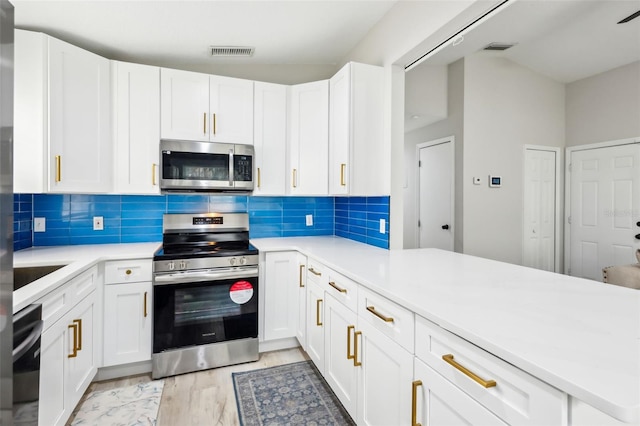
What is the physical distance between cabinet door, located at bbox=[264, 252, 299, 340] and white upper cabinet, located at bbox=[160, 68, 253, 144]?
1.06 meters

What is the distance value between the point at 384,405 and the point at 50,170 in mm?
2392

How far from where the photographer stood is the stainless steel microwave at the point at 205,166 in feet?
8.11

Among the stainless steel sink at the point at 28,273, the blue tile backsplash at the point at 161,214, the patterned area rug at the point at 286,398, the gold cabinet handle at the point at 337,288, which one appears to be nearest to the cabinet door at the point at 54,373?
the stainless steel sink at the point at 28,273

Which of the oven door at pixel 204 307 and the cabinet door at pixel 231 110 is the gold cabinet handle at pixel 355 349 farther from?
the cabinet door at pixel 231 110

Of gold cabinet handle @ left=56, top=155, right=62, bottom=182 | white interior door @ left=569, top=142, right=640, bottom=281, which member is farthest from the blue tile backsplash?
white interior door @ left=569, top=142, right=640, bottom=281

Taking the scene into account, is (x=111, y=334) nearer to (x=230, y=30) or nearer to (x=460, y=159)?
(x=230, y=30)

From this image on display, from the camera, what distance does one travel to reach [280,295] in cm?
263

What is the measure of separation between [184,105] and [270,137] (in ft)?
2.38

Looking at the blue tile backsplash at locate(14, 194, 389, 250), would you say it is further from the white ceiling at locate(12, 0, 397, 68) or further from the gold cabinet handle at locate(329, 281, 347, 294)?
the white ceiling at locate(12, 0, 397, 68)

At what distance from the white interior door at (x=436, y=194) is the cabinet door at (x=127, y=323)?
3.52 meters

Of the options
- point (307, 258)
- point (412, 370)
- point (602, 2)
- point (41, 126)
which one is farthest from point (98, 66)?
point (602, 2)

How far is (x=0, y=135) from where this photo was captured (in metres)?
0.67

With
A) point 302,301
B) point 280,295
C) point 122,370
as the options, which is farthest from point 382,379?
point 122,370

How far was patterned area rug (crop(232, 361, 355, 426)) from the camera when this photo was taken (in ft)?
6.15
